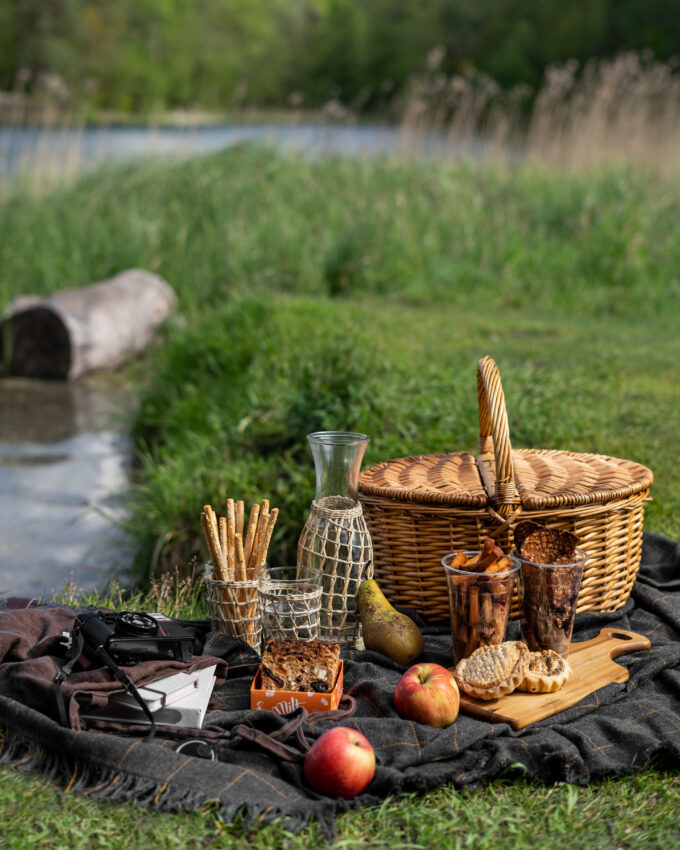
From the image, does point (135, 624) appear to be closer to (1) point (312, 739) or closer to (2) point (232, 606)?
(2) point (232, 606)

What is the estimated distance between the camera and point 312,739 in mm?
2422

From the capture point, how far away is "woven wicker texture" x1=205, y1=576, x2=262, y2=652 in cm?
293

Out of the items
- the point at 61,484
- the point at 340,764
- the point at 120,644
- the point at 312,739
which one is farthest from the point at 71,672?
the point at 61,484

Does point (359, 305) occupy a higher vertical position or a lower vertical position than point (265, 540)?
higher

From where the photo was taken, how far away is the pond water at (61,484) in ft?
14.9

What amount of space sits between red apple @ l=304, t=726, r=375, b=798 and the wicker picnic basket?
2.91 feet

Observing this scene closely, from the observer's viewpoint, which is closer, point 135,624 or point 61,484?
point 135,624

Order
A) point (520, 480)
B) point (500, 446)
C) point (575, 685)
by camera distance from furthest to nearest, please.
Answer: point (520, 480)
point (500, 446)
point (575, 685)

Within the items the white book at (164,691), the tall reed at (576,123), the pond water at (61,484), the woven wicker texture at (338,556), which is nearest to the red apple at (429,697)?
the woven wicker texture at (338,556)

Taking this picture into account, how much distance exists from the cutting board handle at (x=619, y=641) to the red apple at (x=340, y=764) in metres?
0.97

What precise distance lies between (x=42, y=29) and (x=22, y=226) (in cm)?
2795

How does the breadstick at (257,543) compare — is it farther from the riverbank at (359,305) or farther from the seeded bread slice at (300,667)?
the riverbank at (359,305)

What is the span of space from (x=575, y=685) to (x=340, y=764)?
84 cm

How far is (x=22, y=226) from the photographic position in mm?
9594
